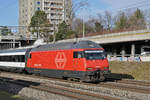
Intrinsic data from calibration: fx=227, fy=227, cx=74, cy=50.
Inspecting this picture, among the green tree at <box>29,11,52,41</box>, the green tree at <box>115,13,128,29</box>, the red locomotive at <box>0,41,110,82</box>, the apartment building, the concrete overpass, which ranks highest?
the apartment building

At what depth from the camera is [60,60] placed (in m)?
18.2

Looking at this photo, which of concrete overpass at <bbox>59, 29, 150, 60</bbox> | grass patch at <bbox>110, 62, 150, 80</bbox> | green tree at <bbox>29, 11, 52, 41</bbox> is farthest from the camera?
green tree at <bbox>29, 11, 52, 41</bbox>

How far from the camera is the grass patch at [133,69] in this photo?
2330 centimetres

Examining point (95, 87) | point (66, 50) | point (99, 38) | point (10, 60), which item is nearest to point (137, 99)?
point (95, 87)

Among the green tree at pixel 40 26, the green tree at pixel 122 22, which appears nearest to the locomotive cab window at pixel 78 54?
the green tree at pixel 40 26

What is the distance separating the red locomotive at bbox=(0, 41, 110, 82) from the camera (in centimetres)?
1568

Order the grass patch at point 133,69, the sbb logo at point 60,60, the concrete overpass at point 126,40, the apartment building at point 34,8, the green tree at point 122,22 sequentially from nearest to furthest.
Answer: the sbb logo at point 60,60, the grass patch at point 133,69, the concrete overpass at point 126,40, the green tree at point 122,22, the apartment building at point 34,8

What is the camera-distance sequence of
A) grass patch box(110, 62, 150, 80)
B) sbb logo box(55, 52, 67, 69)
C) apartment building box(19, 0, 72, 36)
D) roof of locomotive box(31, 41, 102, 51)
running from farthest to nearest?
apartment building box(19, 0, 72, 36)
grass patch box(110, 62, 150, 80)
sbb logo box(55, 52, 67, 69)
roof of locomotive box(31, 41, 102, 51)

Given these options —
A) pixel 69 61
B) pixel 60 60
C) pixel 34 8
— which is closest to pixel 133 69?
pixel 60 60

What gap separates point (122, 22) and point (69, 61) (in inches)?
2297

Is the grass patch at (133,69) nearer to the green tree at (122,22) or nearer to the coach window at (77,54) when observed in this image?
the coach window at (77,54)

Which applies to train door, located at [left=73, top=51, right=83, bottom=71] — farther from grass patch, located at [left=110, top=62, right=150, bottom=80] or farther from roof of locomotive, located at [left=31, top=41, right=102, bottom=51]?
grass patch, located at [left=110, top=62, right=150, bottom=80]

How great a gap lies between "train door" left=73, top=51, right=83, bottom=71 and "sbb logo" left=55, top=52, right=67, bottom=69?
4.23 ft

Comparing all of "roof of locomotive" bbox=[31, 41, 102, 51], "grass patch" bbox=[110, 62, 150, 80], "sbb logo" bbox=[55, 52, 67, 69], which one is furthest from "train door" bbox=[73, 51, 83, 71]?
"grass patch" bbox=[110, 62, 150, 80]
